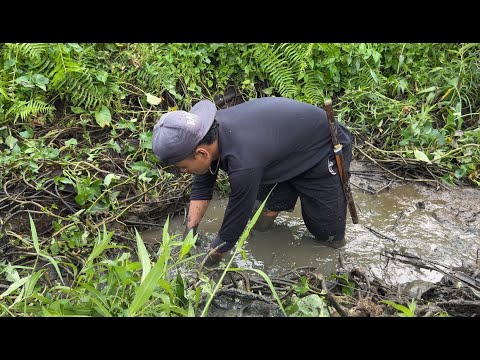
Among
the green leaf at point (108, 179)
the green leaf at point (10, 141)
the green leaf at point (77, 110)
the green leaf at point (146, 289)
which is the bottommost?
the green leaf at point (108, 179)

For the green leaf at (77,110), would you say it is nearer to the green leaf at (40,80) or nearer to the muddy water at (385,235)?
the green leaf at (40,80)

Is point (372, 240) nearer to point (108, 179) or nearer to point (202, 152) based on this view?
point (202, 152)

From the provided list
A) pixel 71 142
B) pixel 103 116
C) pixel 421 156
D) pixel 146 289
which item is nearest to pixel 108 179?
pixel 71 142

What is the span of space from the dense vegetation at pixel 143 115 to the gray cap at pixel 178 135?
0.96 m

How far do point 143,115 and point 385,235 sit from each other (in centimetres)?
253

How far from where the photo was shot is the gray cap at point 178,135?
2.48m

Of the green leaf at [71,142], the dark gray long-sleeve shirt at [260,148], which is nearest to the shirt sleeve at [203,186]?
the dark gray long-sleeve shirt at [260,148]

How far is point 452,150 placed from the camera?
438cm

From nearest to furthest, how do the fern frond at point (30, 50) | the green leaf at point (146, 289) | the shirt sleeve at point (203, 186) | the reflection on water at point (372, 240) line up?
the green leaf at point (146, 289) → the shirt sleeve at point (203, 186) → the reflection on water at point (372, 240) → the fern frond at point (30, 50)

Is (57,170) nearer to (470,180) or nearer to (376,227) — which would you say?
(376,227)

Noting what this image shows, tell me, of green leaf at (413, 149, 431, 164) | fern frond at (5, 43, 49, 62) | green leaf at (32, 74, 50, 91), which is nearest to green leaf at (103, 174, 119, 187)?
green leaf at (32, 74, 50, 91)

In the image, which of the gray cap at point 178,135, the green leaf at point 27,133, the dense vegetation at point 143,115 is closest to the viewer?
the gray cap at point 178,135

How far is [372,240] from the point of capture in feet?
12.0

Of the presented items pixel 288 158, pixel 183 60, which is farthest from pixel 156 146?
pixel 183 60
